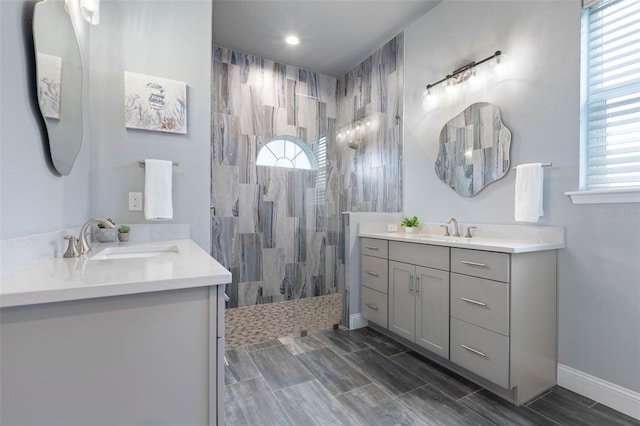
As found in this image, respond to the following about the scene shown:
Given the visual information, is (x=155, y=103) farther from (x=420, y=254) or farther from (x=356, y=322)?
(x=356, y=322)

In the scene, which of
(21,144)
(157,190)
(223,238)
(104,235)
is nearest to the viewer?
(21,144)

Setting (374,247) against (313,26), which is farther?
(313,26)

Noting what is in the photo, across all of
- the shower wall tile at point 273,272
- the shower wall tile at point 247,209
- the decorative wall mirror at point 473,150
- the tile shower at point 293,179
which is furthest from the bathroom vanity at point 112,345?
the shower wall tile at point 273,272

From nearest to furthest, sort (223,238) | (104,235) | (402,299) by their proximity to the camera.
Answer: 1. (104,235)
2. (402,299)
3. (223,238)

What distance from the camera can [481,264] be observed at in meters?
1.77

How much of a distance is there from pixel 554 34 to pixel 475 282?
1.70 meters

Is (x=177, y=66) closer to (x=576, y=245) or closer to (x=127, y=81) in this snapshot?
(x=127, y=81)

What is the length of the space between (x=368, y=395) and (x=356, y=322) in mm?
1059

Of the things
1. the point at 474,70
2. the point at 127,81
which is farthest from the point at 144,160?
the point at 474,70

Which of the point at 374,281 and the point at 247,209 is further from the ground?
the point at 247,209

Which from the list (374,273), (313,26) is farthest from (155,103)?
(374,273)

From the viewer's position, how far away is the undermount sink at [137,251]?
146 cm

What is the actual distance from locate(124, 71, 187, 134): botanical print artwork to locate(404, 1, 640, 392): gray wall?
7.21 feet

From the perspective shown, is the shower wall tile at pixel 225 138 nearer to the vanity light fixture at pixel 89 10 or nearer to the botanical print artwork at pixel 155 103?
the botanical print artwork at pixel 155 103
